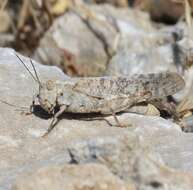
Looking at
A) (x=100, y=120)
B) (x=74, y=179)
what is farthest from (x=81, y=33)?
(x=74, y=179)

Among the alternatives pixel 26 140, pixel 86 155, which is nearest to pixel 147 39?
pixel 26 140

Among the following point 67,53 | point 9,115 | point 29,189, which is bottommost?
point 67,53

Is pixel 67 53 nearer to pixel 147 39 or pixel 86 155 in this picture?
pixel 147 39

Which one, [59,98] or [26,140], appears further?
[59,98]

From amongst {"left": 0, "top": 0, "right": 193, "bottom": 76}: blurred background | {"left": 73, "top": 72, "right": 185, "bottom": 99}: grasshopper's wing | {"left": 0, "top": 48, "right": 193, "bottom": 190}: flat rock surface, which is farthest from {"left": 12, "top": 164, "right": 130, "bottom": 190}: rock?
{"left": 0, "top": 0, "right": 193, "bottom": 76}: blurred background

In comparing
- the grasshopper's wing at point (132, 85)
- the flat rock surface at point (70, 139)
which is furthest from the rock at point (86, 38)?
the grasshopper's wing at point (132, 85)

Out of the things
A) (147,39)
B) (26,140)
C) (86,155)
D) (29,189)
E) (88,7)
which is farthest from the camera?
(88,7)

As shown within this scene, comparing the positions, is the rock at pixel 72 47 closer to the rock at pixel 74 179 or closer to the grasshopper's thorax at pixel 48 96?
the grasshopper's thorax at pixel 48 96
